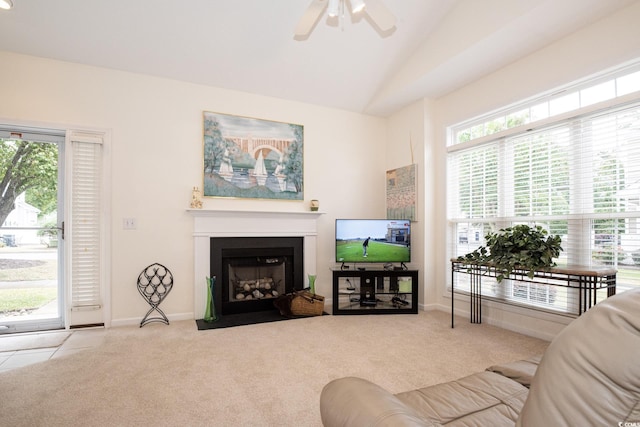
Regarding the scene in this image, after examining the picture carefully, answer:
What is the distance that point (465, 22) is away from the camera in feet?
10.2

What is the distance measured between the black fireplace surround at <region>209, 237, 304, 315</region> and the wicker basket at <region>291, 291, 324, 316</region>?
0.32 metres

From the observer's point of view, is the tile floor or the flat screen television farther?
the flat screen television

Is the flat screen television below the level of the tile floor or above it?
above

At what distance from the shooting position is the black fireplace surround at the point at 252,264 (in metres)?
3.87

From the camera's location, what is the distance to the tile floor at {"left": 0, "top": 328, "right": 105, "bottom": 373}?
8.38 feet

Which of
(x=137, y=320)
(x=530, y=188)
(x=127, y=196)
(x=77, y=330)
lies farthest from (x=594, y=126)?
(x=77, y=330)

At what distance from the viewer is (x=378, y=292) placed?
411 cm

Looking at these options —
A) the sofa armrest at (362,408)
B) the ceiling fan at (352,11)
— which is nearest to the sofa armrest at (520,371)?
the sofa armrest at (362,408)

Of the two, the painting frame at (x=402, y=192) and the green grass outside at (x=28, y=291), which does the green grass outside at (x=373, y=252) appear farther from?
the green grass outside at (x=28, y=291)

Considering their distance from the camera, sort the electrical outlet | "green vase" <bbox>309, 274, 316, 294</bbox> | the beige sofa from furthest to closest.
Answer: "green vase" <bbox>309, 274, 316, 294</bbox> → the electrical outlet → the beige sofa

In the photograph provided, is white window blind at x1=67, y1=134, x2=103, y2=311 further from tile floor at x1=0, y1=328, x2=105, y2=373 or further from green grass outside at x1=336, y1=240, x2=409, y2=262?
green grass outside at x1=336, y1=240, x2=409, y2=262

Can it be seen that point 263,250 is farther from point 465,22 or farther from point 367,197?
point 465,22

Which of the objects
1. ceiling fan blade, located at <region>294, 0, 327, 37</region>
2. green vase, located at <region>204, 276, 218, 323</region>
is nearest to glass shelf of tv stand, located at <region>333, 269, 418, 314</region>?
green vase, located at <region>204, 276, 218, 323</region>

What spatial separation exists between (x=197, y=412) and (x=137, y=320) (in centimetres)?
210
